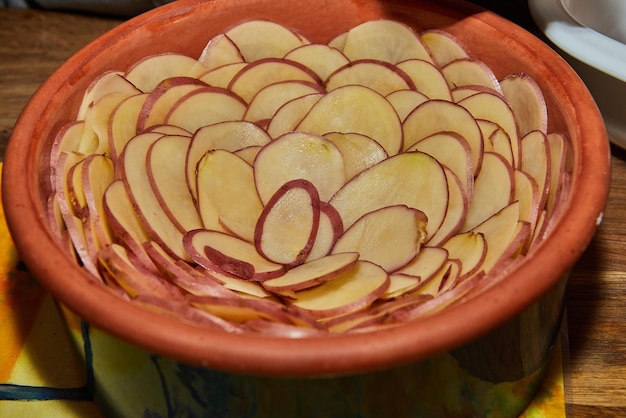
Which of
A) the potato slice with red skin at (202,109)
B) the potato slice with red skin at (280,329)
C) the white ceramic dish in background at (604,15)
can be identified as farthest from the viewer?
the white ceramic dish in background at (604,15)

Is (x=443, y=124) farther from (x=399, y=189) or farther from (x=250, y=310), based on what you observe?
(x=250, y=310)

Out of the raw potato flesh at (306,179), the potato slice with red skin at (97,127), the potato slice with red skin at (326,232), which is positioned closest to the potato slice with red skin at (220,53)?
the raw potato flesh at (306,179)

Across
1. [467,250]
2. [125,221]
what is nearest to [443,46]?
[467,250]

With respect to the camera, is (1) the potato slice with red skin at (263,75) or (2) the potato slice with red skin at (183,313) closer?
(2) the potato slice with red skin at (183,313)

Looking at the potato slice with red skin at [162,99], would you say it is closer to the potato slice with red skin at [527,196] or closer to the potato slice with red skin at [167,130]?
the potato slice with red skin at [167,130]

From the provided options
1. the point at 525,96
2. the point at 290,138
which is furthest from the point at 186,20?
the point at 525,96

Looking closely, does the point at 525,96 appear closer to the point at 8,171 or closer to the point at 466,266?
the point at 466,266

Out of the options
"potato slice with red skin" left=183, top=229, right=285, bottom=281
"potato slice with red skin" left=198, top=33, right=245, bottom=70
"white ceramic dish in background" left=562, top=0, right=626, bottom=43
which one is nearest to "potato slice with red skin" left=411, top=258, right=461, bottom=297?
"potato slice with red skin" left=183, top=229, right=285, bottom=281

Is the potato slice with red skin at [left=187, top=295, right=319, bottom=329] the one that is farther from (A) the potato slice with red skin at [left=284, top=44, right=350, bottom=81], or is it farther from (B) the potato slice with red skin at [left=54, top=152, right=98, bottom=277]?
(A) the potato slice with red skin at [left=284, top=44, right=350, bottom=81]
